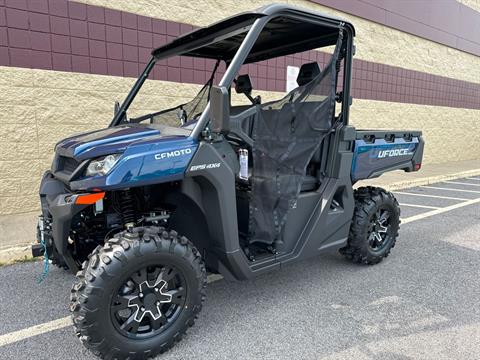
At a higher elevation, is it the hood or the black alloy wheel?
the hood

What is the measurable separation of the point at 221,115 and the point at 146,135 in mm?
672

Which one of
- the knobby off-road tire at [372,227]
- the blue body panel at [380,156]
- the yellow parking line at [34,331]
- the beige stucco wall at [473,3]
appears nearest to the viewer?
the yellow parking line at [34,331]

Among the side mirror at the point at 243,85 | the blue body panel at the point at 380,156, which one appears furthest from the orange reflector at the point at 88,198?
the blue body panel at the point at 380,156

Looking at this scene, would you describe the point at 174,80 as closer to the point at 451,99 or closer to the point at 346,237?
Answer: the point at 346,237

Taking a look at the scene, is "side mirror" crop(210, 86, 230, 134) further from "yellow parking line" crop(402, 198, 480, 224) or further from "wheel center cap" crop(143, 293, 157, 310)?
"yellow parking line" crop(402, 198, 480, 224)

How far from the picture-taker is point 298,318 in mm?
3070

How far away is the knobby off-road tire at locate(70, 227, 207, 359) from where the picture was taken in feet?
7.64

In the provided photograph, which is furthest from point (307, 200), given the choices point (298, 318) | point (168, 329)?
point (168, 329)

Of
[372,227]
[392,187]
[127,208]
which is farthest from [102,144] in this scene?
[392,187]

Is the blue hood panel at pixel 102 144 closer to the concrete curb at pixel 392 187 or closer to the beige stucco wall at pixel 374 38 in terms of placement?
the concrete curb at pixel 392 187

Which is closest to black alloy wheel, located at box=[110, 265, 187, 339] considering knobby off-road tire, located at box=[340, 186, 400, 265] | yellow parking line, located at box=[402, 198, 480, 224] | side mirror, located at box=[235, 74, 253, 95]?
knobby off-road tire, located at box=[340, 186, 400, 265]

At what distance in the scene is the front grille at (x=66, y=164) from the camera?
2.76 meters

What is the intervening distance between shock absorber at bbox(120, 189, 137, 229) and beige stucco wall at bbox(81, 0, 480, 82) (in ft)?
14.5

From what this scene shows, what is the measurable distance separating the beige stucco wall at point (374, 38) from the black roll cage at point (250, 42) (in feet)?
9.88
